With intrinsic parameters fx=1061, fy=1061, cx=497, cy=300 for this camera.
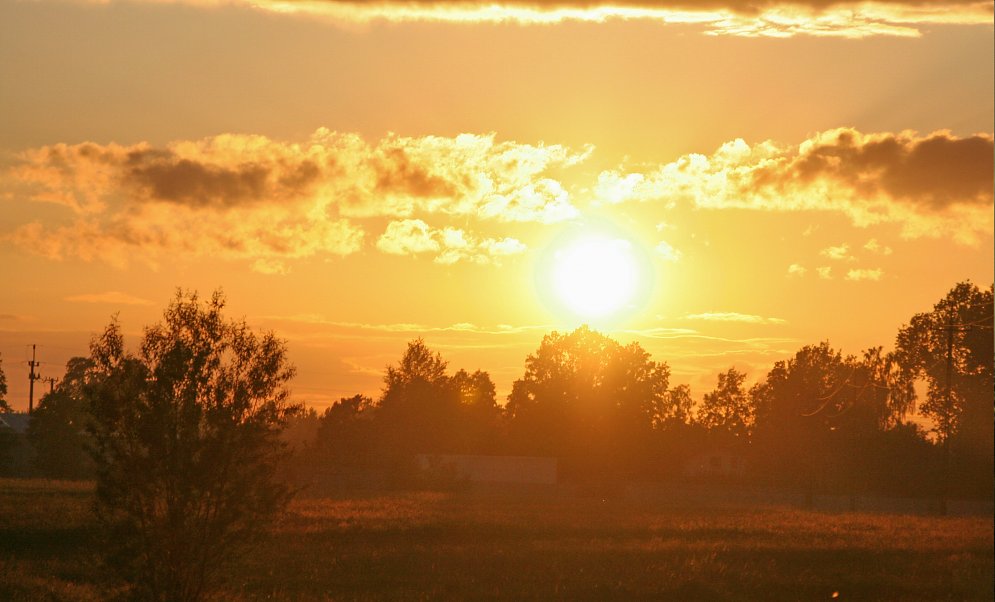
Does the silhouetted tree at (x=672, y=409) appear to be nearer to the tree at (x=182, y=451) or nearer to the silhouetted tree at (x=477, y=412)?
the silhouetted tree at (x=477, y=412)

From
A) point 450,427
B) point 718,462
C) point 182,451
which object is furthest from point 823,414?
point 182,451

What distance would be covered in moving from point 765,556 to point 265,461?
2256 centimetres

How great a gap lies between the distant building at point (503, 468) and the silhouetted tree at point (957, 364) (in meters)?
32.0

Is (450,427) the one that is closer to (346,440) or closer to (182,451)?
(346,440)

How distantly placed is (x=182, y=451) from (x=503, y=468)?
246ft

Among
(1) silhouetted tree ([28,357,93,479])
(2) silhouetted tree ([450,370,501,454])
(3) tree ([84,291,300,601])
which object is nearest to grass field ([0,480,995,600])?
(3) tree ([84,291,300,601])

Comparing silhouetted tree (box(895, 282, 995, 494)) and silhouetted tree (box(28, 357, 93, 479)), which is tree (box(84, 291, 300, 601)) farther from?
silhouetted tree (box(28, 357, 93, 479))

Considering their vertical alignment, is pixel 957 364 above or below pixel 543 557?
above

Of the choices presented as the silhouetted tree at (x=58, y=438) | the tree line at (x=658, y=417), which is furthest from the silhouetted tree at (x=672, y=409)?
the silhouetted tree at (x=58, y=438)

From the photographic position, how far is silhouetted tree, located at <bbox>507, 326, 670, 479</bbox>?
103m

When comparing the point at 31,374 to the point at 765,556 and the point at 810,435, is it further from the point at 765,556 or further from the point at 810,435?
the point at 765,556

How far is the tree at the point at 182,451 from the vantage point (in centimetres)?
2212

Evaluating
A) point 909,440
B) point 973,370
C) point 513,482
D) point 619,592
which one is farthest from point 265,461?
point 513,482

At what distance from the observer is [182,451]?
22.4 meters
